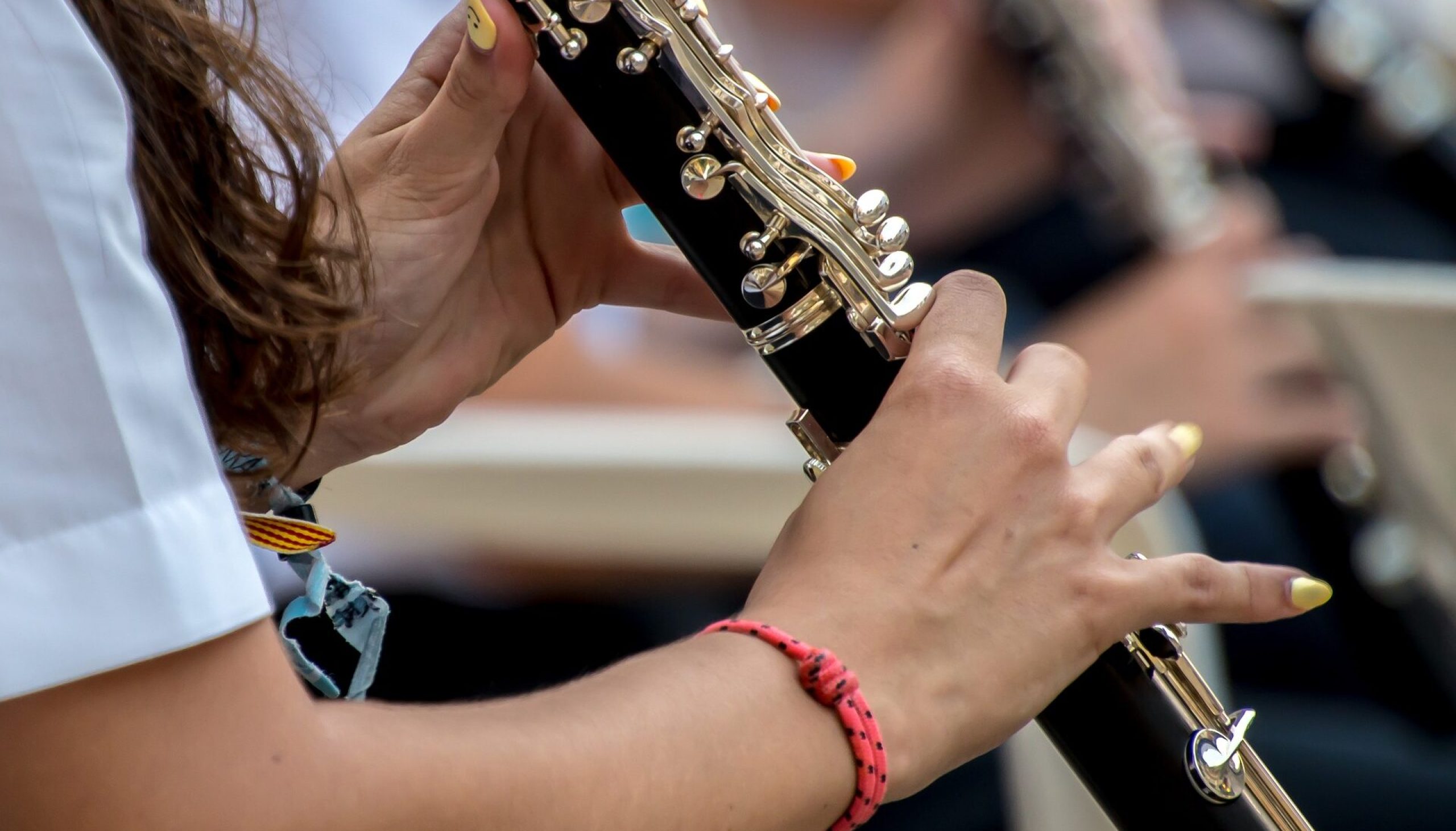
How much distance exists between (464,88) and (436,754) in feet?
1.02

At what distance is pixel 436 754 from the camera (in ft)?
1.33

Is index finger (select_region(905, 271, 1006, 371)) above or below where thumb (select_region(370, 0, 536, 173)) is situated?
above

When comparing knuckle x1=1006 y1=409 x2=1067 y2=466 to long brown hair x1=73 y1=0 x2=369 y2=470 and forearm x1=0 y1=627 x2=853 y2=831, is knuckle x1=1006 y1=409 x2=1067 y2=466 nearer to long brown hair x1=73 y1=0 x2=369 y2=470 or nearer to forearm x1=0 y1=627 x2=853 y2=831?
forearm x1=0 y1=627 x2=853 y2=831

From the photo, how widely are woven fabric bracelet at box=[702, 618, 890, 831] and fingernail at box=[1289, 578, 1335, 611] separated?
21 centimetres

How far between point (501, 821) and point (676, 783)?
0.19 ft

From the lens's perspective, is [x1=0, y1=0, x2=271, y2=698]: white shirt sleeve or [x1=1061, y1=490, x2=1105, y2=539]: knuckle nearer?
[x1=0, y1=0, x2=271, y2=698]: white shirt sleeve

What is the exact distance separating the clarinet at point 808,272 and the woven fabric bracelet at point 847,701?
0.45ft

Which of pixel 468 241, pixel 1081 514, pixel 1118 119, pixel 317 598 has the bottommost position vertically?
pixel 317 598

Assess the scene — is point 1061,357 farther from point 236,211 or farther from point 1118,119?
point 1118,119

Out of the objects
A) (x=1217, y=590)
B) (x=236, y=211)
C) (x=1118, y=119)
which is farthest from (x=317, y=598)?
(x=1118, y=119)

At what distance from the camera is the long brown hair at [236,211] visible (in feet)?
1.48

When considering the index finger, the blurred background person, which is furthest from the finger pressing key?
the blurred background person

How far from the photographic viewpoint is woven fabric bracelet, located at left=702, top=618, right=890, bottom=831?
1.52 ft

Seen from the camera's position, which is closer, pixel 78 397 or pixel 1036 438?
pixel 78 397
